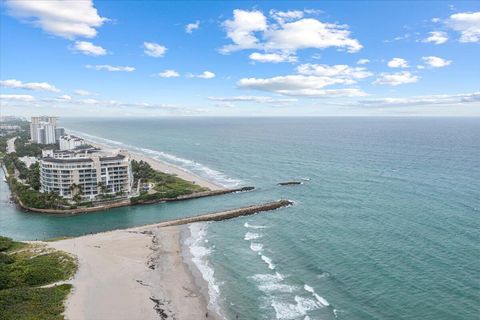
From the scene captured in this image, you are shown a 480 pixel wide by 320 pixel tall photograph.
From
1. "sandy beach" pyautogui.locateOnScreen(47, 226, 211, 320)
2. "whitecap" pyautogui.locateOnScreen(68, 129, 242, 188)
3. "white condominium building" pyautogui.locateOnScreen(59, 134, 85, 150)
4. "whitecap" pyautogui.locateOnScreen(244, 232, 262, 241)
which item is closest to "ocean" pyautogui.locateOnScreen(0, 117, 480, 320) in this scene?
"whitecap" pyautogui.locateOnScreen(244, 232, 262, 241)

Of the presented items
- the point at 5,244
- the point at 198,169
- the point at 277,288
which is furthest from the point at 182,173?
the point at 277,288

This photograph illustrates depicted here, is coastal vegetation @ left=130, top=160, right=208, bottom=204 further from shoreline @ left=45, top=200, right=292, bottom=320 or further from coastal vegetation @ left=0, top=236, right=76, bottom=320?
coastal vegetation @ left=0, top=236, right=76, bottom=320

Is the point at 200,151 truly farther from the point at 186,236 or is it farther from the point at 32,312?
the point at 32,312

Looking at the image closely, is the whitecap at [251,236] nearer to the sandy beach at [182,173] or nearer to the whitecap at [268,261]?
the whitecap at [268,261]

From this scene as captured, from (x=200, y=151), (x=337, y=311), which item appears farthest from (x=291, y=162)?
(x=337, y=311)

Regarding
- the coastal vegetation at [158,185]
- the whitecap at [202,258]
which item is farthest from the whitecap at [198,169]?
the whitecap at [202,258]

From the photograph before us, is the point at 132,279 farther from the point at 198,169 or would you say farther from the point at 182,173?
the point at 198,169
